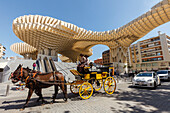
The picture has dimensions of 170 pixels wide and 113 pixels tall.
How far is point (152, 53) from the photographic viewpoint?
46156 mm

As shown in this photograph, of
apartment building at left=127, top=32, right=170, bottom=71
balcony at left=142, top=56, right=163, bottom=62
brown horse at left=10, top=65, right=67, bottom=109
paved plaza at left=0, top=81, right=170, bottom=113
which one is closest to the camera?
paved plaza at left=0, top=81, right=170, bottom=113

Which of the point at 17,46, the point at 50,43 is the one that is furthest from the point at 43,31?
the point at 17,46

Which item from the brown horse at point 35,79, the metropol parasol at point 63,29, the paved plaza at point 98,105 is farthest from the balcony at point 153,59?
the brown horse at point 35,79

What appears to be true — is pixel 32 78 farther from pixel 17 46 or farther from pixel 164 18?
pixel 17 46

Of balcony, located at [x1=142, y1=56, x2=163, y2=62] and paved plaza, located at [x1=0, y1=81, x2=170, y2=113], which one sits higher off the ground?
balcony, located at [x1=142, y1=56, x2=163, y2=62]

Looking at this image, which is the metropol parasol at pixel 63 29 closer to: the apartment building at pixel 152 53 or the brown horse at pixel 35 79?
the apartment building at pixel 152 53

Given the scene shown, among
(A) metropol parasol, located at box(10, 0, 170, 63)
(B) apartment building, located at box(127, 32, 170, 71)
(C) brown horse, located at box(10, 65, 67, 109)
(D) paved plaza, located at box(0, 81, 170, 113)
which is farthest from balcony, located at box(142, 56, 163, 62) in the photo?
(C) brown horse, located at box(10, 65, 67, 109)

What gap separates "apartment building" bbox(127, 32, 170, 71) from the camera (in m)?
41.6

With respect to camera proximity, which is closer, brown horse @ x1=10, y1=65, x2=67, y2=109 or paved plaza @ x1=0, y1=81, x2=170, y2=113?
paved plaza @ x1=0, y1=81, x2=170, y2=113

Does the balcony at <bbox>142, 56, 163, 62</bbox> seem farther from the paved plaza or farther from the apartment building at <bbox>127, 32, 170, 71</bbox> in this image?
the paved plaza

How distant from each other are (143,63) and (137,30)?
3050 cm

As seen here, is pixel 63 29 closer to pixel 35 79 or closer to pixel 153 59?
pixel 35 79

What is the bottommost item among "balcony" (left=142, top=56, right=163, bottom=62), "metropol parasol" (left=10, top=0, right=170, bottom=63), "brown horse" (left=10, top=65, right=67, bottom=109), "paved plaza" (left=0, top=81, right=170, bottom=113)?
"paved plaza" (left=0, top=81, right=170, bottom=113)

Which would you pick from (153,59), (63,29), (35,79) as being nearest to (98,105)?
(35,79)
